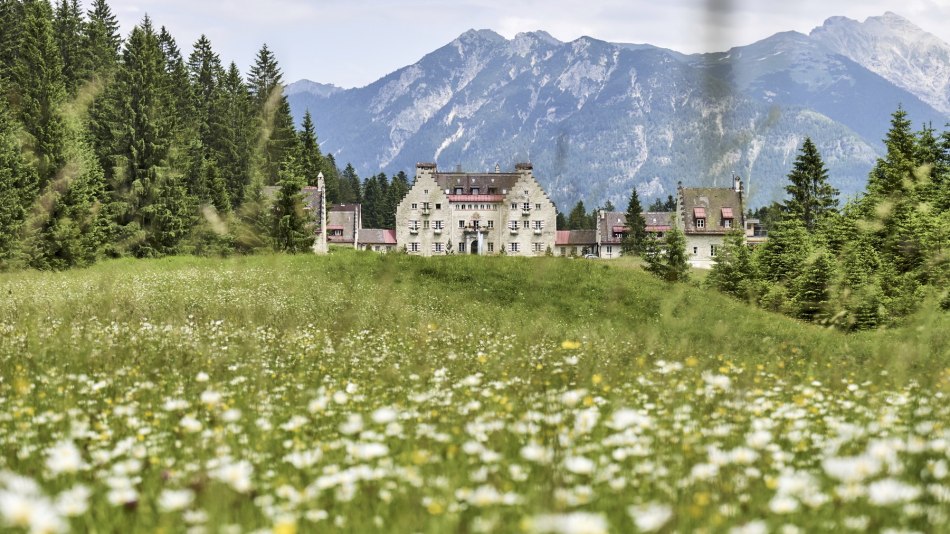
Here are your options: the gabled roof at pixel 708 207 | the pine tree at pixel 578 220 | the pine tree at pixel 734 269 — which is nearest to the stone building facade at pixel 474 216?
the gabled roof at pixel 708 207

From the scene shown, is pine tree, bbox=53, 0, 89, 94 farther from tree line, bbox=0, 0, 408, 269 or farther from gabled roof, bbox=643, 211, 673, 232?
gabled roof, bbox=643, 211, 673, 232

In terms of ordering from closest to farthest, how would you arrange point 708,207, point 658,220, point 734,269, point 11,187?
1. point 11,187
2. point 734,269
3. point 708,207
4. point 658,220

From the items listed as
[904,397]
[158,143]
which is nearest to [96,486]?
[904,397]

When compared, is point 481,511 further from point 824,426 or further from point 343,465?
point 824,426

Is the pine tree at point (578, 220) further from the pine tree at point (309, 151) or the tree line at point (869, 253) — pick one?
the tree line at point (869, 253)

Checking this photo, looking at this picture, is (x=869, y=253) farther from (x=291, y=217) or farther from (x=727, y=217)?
(x=727, y=217)

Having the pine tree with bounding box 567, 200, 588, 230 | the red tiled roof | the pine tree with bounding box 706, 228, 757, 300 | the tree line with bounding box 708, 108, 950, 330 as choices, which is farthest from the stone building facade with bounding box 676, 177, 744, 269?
the pine tree with bounding box 706, 228, 757, 300

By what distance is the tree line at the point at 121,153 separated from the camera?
1534 inches

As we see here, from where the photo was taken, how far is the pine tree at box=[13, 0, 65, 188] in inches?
1561

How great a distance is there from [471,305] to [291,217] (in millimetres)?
30843

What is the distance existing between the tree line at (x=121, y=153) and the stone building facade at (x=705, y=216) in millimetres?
48241

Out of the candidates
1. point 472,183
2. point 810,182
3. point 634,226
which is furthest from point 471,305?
point 634,226

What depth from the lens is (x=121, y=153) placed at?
4959 cm

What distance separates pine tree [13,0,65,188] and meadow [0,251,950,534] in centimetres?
3506
